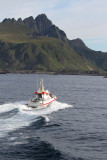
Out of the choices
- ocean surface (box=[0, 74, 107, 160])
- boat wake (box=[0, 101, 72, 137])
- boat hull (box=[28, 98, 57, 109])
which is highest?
boat hull (box=[28, 98, 57, 109])

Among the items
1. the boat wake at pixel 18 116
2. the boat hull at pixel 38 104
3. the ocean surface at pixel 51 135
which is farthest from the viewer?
the boat hull at pixel 38 104

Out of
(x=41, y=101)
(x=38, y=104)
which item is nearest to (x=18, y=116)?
(x=38, y=104)

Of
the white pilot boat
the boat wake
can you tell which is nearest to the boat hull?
the white pilot boat

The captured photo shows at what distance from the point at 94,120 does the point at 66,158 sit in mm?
23414

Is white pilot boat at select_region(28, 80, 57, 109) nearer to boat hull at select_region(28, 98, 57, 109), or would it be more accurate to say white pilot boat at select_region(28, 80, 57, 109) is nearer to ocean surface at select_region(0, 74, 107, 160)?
boat hull at select_region(28, 98, 57, 109)

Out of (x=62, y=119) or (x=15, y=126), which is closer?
(x=15, y=126)

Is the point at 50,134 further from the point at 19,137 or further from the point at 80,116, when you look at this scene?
the point at 80,116

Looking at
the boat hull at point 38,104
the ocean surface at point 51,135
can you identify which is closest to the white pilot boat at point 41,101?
the boat hull at point 38,104

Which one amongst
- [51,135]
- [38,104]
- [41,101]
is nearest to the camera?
[51,135]

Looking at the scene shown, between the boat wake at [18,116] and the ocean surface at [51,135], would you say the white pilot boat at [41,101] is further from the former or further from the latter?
the ocean surface at [51,135]

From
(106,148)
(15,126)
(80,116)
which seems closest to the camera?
(106,148)

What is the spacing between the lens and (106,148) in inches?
1313

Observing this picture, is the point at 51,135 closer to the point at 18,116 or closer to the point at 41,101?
the point at 18,116

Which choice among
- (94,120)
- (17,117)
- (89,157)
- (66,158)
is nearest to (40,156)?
(66,158)
